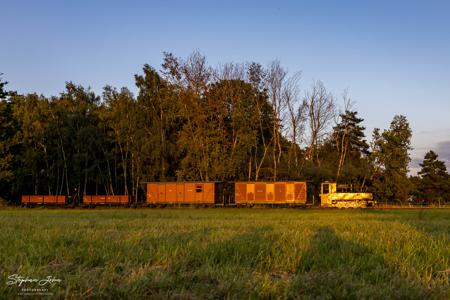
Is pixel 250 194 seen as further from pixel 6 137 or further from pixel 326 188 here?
pixel 6 137

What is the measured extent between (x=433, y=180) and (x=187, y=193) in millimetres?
47923

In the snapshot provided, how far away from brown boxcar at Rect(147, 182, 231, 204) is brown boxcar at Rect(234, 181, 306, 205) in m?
2.42

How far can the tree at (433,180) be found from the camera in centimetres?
7062

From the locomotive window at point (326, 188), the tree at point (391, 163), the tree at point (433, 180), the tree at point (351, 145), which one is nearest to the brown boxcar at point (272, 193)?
the locomotive window at point (326, 188)

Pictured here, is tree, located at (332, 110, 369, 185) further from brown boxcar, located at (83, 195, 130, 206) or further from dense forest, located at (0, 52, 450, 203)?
brown boxcar, located at (83, 195, 130, 206)

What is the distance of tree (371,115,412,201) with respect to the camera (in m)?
59.2

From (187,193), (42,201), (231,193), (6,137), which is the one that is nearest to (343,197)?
(231,193)

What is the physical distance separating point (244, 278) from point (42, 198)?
50.3m

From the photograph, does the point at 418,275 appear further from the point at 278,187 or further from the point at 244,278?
the point at 278,187

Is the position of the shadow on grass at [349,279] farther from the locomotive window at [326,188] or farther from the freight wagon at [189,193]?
the freight wagon at [189,193]

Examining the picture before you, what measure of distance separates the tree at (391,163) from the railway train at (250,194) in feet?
55.1

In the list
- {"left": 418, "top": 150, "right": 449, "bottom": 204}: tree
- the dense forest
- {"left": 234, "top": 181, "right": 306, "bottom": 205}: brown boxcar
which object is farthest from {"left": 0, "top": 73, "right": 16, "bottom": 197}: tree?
{"left": 418, "top": 150, "right": 449, "bottom": 204}: tree

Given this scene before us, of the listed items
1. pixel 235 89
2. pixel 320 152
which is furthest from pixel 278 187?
pixel 320 152

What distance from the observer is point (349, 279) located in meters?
4.08
